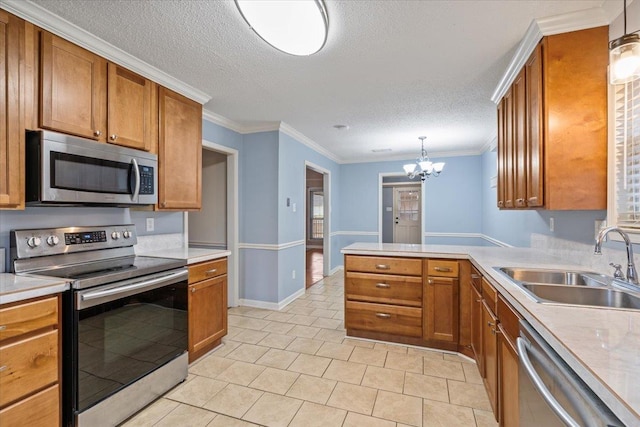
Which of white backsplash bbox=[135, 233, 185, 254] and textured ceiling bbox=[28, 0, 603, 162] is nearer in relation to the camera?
textured ceiling bbox=[28, 0, 603, 162]

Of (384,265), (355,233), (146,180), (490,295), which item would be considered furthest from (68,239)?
(355,233)

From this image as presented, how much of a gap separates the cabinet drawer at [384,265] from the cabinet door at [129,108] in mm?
2057

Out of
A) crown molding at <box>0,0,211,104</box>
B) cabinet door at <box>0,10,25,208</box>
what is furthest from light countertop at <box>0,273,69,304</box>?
crown molding at <box>0,0,211,104</box>

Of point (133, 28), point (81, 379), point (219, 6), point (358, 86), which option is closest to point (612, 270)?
point (358, 86)

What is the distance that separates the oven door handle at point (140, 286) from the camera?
162 cm

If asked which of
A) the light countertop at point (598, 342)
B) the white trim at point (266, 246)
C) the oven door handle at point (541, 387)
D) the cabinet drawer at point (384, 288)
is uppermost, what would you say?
the light countertop at point (598, 342)

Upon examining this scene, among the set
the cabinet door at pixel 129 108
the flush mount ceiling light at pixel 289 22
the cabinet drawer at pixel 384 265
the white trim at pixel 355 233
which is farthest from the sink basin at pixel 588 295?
the white trim at pixel 355 233

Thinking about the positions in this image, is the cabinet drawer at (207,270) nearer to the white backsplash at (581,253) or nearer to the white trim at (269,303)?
the white trim at (269,303)

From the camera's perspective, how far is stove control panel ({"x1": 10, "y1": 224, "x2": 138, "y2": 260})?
1.78 m

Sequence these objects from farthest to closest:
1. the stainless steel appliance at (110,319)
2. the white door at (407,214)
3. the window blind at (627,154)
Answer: the white door at (407,214) → the stainless steel appliance at (110,319) → the window blind at (627,154)

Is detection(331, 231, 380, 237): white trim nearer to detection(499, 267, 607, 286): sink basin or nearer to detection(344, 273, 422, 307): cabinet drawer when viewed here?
detection(344, 273, 422, 307): cabinet drawer

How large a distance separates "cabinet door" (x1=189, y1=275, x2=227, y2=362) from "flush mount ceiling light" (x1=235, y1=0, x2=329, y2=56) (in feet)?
6.20

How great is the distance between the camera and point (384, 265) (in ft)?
9.31

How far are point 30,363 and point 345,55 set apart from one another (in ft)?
8.34
